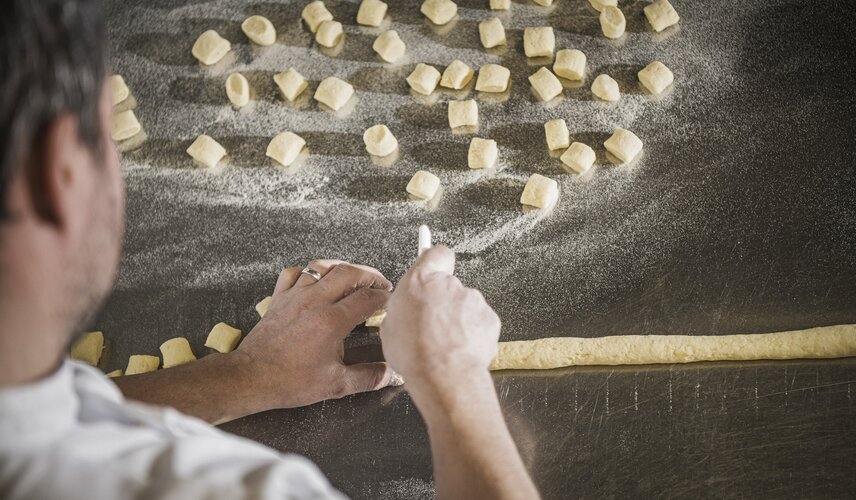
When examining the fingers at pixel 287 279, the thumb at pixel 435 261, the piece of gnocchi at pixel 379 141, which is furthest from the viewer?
the piece of gnocchi at pixel 379 141

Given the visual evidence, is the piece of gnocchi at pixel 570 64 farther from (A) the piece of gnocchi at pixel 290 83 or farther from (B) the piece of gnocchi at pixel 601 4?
(A) the piece of gnocchi at pixel 290 83

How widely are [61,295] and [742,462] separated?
4.29 feet

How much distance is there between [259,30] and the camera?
6.38 ft

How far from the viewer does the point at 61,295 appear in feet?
2.34

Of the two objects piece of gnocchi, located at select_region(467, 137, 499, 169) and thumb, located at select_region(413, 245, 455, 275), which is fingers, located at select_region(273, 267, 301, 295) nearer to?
thumb, located at select_region(413, 245, 455, 275)

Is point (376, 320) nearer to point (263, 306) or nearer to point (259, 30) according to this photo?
point (263, 306)

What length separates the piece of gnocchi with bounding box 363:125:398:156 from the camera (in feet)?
5.81

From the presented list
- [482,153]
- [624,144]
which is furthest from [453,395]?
[624,144]

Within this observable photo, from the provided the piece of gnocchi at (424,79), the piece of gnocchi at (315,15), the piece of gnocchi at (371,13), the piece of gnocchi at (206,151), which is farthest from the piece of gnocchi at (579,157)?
the piece of gnocchi at (206,151)

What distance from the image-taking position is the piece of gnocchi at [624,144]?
5.62ft

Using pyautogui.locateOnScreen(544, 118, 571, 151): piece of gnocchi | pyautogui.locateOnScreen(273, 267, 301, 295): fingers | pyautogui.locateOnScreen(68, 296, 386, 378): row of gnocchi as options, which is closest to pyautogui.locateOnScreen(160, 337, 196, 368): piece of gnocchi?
pyautogui.locateOnScreen(68, 296, 386, 378): row of gnocchi

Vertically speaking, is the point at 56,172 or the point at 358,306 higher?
the point at 56,172

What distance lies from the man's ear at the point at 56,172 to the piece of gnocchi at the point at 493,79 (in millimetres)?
1285

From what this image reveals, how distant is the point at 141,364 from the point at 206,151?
0.56m
